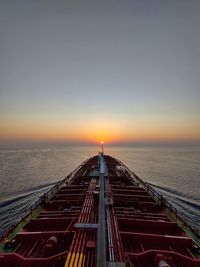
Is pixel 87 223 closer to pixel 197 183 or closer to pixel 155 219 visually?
pixel 155 219

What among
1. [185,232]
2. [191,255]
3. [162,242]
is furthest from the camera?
[185,232]

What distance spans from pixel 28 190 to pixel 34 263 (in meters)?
42.8

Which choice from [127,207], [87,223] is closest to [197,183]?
[127,207]

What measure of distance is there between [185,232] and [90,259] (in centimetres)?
1143

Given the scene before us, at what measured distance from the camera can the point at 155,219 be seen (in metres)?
22.0

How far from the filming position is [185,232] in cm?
1927

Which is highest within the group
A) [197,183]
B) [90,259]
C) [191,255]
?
[90,259]

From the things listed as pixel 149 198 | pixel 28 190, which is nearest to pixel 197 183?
pixel 149 198

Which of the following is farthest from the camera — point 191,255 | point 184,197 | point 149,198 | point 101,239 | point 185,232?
point 184,197

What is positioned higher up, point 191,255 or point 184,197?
point 191,255

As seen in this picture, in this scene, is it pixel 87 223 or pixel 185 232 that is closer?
→ pixel 87 223

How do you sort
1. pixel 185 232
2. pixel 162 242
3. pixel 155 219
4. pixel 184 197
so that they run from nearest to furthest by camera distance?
pixel 162 242, pixel 185 232, pixel 155 219, pixel 184 197

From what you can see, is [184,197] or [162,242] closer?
[162,242]

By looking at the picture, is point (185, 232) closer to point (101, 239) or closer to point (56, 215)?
point (101, 239)
